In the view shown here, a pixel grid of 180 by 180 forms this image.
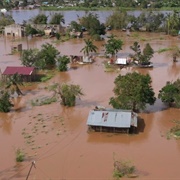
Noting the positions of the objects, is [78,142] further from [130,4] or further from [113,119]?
[130,4]

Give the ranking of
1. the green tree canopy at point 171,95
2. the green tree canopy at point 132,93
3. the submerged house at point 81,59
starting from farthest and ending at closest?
1. the submerged house at point 81,59
2. the green tree canopy at point 171,95
3. the green tree canopy at point 132,93

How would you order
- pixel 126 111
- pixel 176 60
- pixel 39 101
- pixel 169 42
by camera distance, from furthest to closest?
pixel 169 42 < pixel 176 60 < pixel 39 101 < pixel 126 111

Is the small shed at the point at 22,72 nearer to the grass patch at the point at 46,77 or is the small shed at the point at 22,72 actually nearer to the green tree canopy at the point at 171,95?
the grass patch at the point at 46,77

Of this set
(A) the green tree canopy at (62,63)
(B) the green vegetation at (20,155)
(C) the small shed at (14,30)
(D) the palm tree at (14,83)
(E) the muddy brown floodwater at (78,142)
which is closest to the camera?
(E) the muddy brown floodwater at (78,142)

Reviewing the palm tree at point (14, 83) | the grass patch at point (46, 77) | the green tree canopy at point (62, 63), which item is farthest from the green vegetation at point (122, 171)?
the green tree canopy at point (62, 63)

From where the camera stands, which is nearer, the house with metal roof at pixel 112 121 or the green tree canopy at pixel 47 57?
the house with metal roof at pixel 112 121

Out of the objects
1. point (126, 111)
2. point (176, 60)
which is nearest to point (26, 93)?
point (126, 111)

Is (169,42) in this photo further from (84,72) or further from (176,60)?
(84,72)
